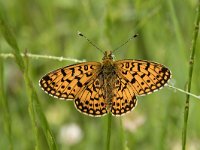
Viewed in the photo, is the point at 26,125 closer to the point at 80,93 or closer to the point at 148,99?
the point at 148,99

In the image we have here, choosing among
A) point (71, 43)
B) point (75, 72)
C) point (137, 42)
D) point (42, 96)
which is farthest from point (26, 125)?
point (75, 72)

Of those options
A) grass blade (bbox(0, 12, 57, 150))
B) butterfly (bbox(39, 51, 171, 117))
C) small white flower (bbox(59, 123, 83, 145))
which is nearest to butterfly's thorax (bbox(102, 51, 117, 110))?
butterfly (bbox(39, 51, 171, 117))

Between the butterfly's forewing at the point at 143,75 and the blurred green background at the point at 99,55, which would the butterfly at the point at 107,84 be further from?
the blurred green background at the point at 99,55

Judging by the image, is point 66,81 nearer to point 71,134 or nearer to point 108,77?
point 108,77

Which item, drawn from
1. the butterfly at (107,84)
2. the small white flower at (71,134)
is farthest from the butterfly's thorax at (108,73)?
the small white flower at (71,134)

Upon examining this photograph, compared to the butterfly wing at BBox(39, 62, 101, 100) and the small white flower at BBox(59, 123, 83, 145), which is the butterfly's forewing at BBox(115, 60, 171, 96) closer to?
the butterfly wing at BBox(39, 62, 101, 100)
